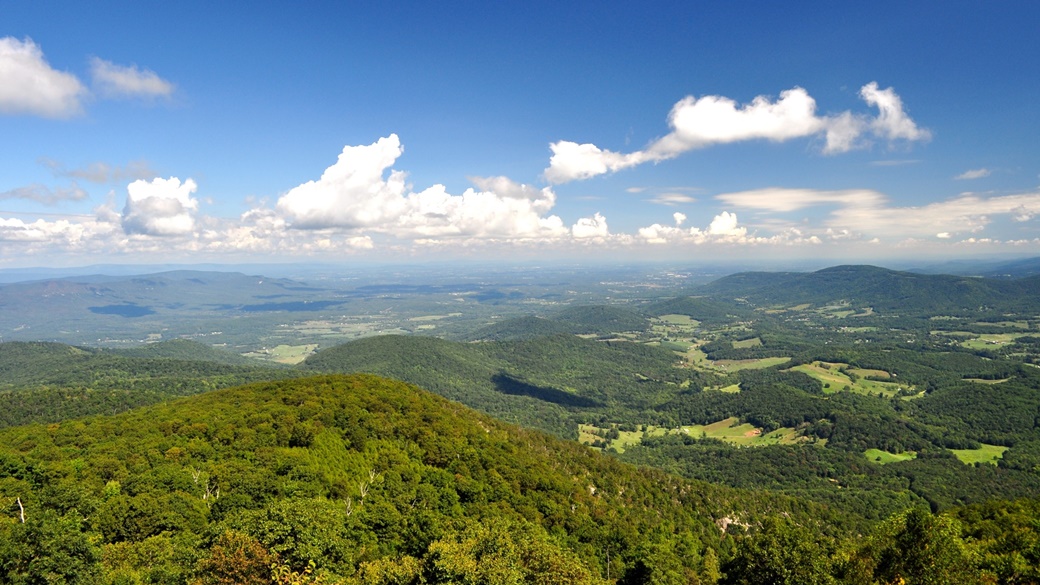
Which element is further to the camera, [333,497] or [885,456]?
[885,456]

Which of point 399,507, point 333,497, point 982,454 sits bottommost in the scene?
point 982,454

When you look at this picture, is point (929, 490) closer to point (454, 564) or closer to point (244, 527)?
point (454, 564)

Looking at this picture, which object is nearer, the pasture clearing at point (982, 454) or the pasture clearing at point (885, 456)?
the pasture clearing at point (982, 454)

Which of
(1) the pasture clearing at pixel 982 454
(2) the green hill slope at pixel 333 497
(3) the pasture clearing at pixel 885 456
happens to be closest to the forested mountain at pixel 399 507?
(2) the green hill slope at pixel 333 497

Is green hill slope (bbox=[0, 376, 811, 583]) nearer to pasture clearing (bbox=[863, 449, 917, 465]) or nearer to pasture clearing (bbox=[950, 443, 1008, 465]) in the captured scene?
pasture clearing (bbox=[863, 449, 917, 465])

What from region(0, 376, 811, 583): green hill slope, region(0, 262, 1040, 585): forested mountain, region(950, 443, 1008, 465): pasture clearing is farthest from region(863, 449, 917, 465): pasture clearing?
region(0, 376, 811, 583): green hill slope

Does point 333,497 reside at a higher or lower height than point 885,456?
higher

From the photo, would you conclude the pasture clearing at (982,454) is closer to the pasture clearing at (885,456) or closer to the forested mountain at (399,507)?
the forested mountain at (399,507)

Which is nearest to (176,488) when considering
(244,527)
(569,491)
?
(244,527)

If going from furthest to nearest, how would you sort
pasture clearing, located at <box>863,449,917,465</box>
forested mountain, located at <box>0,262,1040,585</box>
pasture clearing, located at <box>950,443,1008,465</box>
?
pasture clearing, located at <box>863,449,917,465</box> → pasture clearing, located at <box>950,443,1008,465</box> → forested mountain, located at <box>0,262,1040,585</box>

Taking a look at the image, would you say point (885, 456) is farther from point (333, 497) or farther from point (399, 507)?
point (333, 497)

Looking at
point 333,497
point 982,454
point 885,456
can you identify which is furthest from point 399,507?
point 982,454

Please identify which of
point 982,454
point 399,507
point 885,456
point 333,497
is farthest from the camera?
point 885,456
